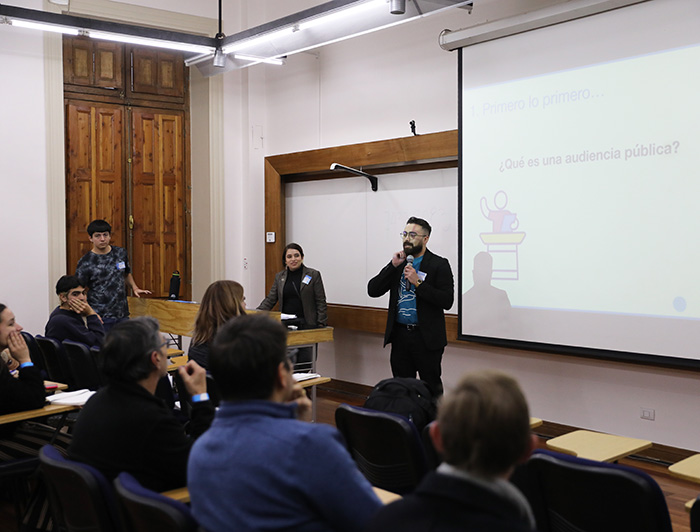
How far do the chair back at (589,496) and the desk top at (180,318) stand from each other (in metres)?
3.53

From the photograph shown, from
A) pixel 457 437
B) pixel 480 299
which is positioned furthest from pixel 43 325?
pixel 457 437

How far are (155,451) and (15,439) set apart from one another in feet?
5.79

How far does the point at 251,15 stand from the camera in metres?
8.00

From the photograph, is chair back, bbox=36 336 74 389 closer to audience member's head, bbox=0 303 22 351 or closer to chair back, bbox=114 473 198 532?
audience member's head, bbox=0 303 22 351

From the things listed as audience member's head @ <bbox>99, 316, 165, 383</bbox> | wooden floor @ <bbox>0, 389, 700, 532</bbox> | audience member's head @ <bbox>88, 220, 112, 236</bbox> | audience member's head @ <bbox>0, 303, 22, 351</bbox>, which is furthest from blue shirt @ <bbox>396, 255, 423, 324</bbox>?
audience member's head @ <bbox>99, 316, 165, 383</bbox>

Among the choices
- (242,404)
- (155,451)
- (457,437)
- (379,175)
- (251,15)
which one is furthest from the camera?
(251,15)

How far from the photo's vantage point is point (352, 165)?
6.87 m

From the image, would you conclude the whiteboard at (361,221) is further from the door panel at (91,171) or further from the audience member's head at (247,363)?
the audience member's head at (247,363)

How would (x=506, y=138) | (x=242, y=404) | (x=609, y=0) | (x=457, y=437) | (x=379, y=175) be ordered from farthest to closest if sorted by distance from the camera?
1. (x=379, y=175)
2. (x=506, y=138)
3. (x=609, y=0)
4. (x=242, y=404)
5. (x=457, y=437)

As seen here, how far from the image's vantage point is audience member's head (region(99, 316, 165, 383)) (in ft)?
7.64

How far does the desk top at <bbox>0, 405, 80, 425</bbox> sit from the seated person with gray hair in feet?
7.83

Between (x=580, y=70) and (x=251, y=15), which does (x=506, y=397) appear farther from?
(x=251, y=15)

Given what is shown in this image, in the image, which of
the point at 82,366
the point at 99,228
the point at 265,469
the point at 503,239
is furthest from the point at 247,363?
the point at 99,228

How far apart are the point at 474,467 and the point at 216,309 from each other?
106 inches
